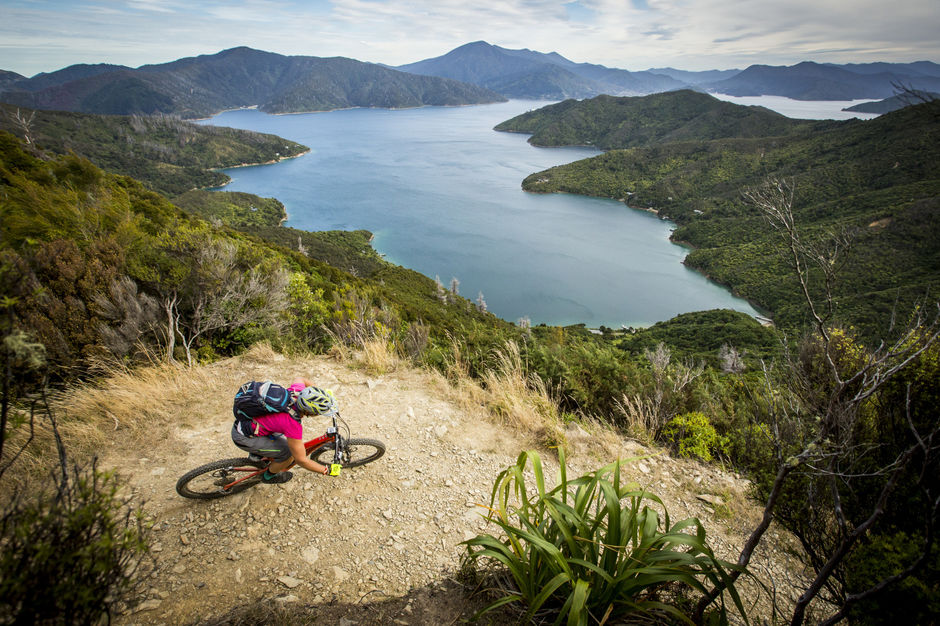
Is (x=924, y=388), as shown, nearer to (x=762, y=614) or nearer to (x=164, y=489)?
(x=762, y=614)

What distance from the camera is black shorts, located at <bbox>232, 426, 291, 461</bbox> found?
3221 mm

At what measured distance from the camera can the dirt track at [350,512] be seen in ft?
8.24

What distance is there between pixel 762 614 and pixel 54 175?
725 inches

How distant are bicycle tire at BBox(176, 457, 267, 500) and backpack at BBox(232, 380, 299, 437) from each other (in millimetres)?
433

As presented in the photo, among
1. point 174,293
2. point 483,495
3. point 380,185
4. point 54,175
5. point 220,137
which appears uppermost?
point 220,137

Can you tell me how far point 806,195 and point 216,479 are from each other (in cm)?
9686

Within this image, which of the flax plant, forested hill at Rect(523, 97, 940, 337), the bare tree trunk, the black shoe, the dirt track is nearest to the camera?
the flax plant

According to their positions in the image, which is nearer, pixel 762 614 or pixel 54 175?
pixel 762 614

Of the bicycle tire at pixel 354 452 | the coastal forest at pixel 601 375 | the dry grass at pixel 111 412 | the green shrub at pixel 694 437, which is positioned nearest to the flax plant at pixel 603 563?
the coastal forest at pixel 601 375

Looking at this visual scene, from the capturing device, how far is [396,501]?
337cm

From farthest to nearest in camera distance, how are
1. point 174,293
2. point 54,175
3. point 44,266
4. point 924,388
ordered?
point 54,175
point 174,293
point 44,266
point 924,388

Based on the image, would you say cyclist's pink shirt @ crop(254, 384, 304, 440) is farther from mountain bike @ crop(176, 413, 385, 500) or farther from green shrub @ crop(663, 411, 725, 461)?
green shrub @ crop(663, 411, 725, 461)

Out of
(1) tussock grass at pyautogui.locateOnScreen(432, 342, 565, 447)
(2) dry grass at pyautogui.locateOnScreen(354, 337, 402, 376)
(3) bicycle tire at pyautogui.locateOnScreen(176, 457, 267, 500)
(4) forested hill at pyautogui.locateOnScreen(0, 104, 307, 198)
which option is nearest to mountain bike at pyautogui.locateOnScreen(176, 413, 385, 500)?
(3) bicycle tire at pyautogui.locateOnScreen(176, 457, 267, 500)

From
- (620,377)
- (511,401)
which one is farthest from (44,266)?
(620,377)
